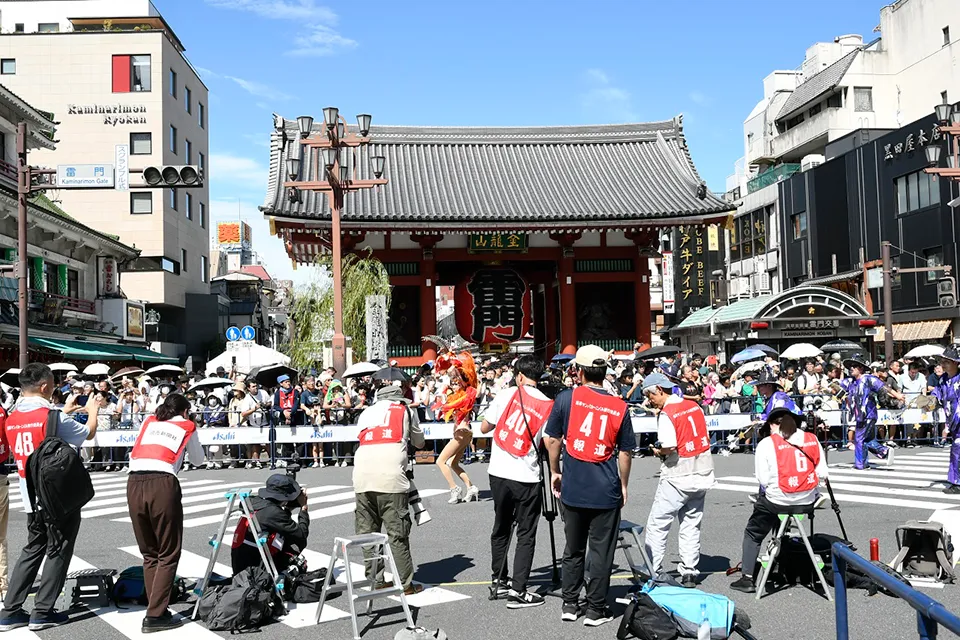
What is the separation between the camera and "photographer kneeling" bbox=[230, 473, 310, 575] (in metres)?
6.88

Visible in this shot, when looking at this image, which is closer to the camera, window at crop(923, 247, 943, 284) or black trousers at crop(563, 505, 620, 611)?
black trousers at crop(563, 505, 620, 611)

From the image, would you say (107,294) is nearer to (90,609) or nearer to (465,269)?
(465,269)

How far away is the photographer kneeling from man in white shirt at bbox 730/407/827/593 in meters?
3.60

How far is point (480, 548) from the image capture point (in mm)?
9016

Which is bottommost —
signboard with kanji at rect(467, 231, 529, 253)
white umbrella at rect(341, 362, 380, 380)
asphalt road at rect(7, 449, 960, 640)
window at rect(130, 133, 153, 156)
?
asphalt road at rect(7, 449, 960, 640)

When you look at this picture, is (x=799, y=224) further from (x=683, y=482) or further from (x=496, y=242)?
(x=683, y=482)

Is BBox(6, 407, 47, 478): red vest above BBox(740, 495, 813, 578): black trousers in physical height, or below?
above

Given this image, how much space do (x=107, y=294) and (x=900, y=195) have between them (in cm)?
3327

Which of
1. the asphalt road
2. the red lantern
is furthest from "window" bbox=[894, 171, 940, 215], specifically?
the asphalt road

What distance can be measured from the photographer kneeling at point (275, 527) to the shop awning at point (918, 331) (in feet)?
97.9

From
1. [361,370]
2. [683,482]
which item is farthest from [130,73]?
[683,482]

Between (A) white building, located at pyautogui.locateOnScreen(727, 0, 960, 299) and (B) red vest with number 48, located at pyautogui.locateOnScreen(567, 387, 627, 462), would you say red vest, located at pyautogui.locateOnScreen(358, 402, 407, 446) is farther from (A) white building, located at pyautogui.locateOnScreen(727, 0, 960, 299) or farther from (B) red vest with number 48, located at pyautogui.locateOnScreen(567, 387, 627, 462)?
(A) white building, located at pyautogui.locateOnScreen(727, 0, 960, 299)

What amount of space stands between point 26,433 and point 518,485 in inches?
147

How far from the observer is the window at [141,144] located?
46.0 m
